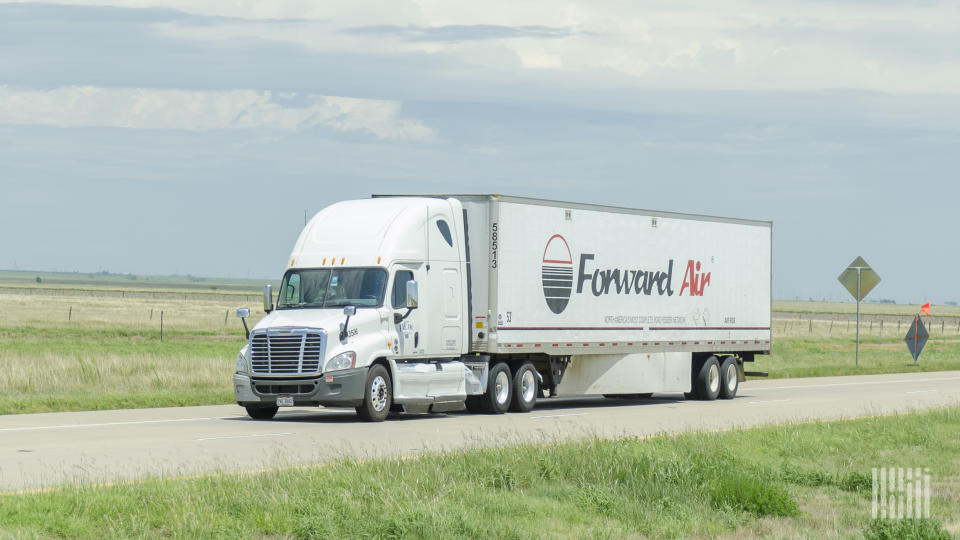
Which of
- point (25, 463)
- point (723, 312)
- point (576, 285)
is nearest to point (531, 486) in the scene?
point (25, 463)

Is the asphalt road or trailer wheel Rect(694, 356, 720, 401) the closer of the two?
the asphalt road

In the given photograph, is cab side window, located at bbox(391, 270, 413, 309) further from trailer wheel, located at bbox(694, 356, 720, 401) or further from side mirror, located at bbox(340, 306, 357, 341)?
trailer wheel, located at bbox(694, 356, 720, 401)

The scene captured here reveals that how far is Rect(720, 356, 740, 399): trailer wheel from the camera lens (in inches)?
1137

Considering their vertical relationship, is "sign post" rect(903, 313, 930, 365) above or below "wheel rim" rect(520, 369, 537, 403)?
below

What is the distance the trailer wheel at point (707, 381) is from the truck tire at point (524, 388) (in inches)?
218

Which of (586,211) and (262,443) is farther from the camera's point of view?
(586,211)

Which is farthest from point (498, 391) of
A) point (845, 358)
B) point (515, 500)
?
point (845, 358)

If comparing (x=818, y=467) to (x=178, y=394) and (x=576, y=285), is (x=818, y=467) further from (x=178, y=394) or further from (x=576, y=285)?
(x=178, y=394)

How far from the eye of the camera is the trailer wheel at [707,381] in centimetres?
2820

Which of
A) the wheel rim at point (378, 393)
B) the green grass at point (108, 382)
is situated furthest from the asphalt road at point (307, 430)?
the green grass at point (108, 382)

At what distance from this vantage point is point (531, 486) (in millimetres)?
11625

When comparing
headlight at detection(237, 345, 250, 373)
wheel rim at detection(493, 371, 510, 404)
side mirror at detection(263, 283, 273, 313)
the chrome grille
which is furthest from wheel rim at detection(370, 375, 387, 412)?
wheel rim at detection(493, 371, 510, 404)

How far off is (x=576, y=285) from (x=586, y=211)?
1462 mm

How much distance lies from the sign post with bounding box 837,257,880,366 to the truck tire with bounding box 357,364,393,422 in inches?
1010
